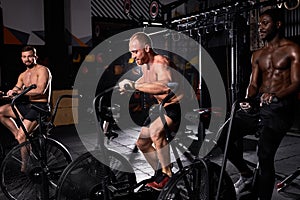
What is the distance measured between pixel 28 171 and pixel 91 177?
0.98 meters

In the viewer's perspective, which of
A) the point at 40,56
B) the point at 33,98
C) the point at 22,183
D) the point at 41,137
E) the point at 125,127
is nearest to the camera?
the point at 41,137

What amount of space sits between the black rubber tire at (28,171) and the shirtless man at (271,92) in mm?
1836

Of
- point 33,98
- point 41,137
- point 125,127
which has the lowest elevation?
point 125,127

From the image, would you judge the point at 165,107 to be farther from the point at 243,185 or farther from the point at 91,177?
the point at 243,185

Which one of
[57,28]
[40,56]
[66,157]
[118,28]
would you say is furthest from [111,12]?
[66,157]

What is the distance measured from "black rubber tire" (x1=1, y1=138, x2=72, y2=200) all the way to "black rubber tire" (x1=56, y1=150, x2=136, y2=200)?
38cm

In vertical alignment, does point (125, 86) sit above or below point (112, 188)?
above

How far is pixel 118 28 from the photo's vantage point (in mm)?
11914

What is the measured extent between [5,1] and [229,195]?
8.48 m

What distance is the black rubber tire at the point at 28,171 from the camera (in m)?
3.32

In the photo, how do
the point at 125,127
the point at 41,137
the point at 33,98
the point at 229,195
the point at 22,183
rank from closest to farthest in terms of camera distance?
the point at 229,195, the point at 41,137, the point at 22,183, the point at 33,98, the point at 125,127

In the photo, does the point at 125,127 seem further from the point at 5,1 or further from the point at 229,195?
the point at 229,195

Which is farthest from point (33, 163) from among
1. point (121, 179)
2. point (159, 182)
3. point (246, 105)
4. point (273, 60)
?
point (273, 60)

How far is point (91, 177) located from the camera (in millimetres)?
3020
